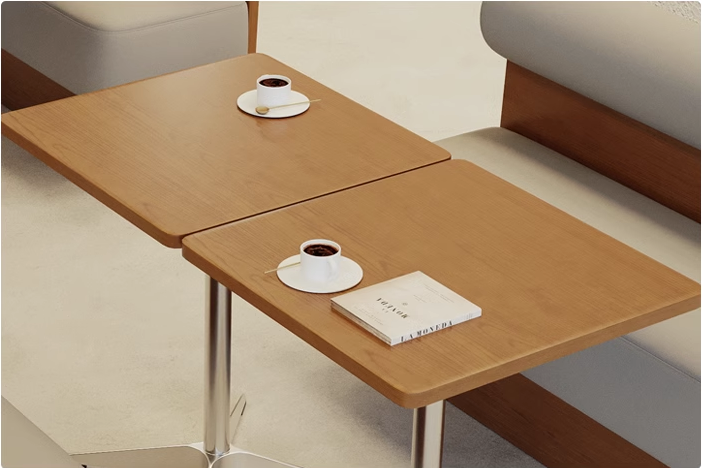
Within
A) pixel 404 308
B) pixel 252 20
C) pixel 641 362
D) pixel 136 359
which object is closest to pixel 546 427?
pixel 641 362

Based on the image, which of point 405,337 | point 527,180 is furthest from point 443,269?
point 527,180

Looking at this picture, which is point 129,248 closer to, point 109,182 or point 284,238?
point 109,182

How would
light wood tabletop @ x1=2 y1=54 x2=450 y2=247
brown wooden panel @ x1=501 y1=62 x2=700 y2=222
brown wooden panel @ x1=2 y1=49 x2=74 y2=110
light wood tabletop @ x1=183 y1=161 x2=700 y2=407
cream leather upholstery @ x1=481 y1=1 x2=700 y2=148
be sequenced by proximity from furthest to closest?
brown wooden panel @ x1=2 y1=49 x2=74 y2=110 < brown wooden panel @ x1=501 y1=62 x2=700 y2=222 < cream leather upholstery @ x1=481 y1=1 x2=700 y2=148 < light wood tabletop @ x1=2 y1=54 x2=450 y2=247 < light wood tabletop @ x1=183 y1=161 x2=700 y2=407

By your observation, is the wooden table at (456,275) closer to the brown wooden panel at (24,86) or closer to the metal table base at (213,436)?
the metal table base at (213,436)

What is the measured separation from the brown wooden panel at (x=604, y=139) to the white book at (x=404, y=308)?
1.15 metres

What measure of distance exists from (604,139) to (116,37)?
166cm

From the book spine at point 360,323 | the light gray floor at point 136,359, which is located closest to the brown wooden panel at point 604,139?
the light gray floor at point 136,359

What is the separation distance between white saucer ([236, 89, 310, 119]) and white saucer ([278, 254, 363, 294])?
0.70 metres

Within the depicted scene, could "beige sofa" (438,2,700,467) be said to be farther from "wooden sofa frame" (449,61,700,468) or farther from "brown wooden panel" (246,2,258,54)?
"brown wooden panel" (246,2,258,54)

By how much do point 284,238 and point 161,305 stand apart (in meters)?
1.29

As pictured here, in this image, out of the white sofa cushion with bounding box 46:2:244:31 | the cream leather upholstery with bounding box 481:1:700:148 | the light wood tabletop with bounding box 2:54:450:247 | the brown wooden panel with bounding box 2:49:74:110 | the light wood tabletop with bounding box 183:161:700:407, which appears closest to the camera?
the light wood tabletop with bounding box 183:161:700:407

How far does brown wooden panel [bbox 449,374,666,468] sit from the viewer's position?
2.71 metres

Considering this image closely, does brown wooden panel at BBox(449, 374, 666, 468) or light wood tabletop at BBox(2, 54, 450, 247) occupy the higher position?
light wood tabletop at BBox(2, 54, 450, 247)

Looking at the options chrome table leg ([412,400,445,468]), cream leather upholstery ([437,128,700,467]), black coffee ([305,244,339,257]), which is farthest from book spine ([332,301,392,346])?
cream leather upholstery ([437,128,700,467])
